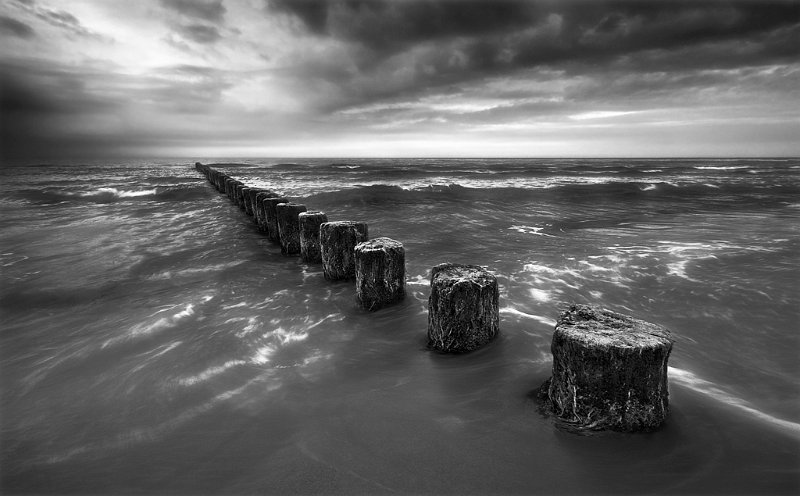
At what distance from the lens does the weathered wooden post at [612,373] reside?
7.69 feet

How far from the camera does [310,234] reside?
23.9 ft

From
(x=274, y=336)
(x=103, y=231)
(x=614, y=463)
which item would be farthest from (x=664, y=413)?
(x=103, y=231)

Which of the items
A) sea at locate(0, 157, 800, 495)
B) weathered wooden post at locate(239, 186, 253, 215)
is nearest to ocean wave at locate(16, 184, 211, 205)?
weathered wooden post at locate(239, 186, 253, 215)

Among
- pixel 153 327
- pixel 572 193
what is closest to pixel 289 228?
pixel 153 327

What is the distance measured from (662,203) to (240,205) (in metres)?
19.0

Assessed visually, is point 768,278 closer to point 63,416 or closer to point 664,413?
point 664,413

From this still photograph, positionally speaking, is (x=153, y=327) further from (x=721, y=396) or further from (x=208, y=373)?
(x=721, y=396)

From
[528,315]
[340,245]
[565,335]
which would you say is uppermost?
[565,335]

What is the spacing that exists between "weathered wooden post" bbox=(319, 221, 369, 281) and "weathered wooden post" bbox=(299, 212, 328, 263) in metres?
0.95

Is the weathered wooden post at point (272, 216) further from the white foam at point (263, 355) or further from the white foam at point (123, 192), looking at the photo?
the white foam at point (123, 192)

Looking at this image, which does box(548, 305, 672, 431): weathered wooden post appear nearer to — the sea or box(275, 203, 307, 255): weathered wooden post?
the sea

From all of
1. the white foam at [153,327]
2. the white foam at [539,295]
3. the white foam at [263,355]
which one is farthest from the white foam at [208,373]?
the white foam at [539,295]

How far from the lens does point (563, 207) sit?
16.8 m

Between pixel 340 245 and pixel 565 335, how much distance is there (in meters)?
4.28
